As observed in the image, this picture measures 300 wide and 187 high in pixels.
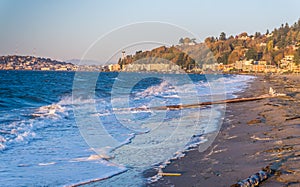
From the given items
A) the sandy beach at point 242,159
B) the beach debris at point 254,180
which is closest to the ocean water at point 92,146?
the sandy beach at point 242,159

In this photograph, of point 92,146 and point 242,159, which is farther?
point 92,146

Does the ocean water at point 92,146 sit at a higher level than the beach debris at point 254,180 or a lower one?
lower

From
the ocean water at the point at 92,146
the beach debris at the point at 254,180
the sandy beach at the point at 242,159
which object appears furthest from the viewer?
the ocean water at the point at 92,146

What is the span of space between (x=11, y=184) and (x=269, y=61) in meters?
165

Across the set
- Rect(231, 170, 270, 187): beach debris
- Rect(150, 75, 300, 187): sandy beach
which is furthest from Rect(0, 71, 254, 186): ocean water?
Rect(231, 170, 270, 187): beach debris

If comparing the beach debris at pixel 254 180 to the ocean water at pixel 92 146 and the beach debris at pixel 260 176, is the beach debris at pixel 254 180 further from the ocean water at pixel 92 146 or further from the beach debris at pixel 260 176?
the ocean water at pixel 92 146

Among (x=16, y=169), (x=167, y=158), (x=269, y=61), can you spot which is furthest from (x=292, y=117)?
(x=269, y=61)

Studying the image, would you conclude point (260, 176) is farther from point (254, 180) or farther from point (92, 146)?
point (92, 146)

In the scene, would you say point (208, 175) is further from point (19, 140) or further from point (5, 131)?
point (5, 131)

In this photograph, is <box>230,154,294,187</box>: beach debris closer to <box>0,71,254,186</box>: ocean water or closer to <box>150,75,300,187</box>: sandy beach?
<box>150,75,300,187</box>: sandy beach

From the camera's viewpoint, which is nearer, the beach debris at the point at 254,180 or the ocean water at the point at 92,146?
the beach debris at the point at 254,180

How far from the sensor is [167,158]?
788 centimetres

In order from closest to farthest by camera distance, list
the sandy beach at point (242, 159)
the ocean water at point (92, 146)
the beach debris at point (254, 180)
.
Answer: the beach debris at point (254, 180) < the sandy beach at point (242, 159) < the ocean water at point (92, 146)

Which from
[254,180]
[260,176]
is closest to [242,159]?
[260,176]
